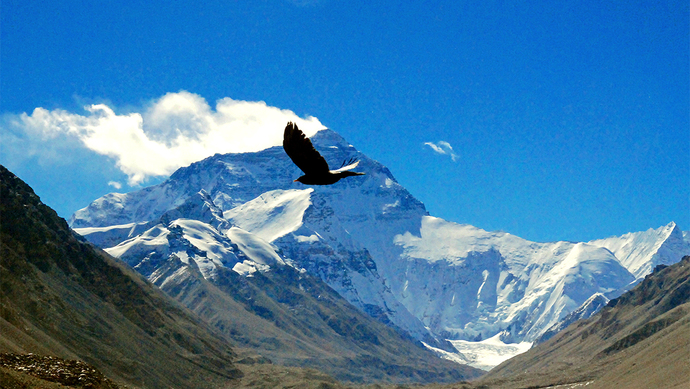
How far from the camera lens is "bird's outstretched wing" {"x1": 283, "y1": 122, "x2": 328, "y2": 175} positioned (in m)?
28.7

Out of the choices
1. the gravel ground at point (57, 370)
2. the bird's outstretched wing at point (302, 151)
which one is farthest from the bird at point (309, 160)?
the gravel ground at point (57, 370)

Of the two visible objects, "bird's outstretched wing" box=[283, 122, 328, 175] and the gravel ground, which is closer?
"bird's outstretched wing" box=[283, 122, 328, 175]

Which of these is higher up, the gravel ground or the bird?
the bird

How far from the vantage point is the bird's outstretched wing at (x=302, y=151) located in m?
28.7

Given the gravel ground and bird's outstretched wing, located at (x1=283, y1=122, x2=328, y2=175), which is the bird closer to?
Answer: bird's outstretched wing, located at (x1=283, y1=122, x2=328, y2=175)

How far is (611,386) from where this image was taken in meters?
182

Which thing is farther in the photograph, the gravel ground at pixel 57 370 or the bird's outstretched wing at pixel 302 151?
the gravel ground at pixel 57 370

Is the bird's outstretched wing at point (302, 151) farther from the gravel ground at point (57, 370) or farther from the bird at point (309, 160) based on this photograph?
the gravel ground at point (57, 370)

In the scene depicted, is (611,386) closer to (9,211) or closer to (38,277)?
(38,277)

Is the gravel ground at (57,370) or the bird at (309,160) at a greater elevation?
the bird at (309,160)

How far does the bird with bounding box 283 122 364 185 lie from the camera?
94.4 ft

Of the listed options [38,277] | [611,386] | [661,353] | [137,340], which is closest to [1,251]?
[38,277]

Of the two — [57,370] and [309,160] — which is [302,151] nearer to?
[309,160]


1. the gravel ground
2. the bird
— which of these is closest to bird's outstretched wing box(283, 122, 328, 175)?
the bird
